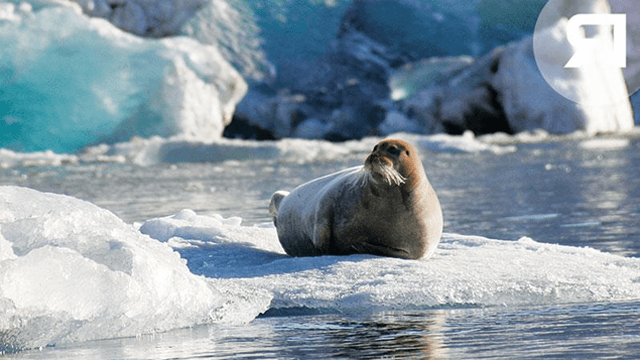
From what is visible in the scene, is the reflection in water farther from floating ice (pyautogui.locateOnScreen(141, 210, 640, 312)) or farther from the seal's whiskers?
the seal's whiskers

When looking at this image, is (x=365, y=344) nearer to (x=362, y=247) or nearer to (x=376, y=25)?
(x=362, y=247)

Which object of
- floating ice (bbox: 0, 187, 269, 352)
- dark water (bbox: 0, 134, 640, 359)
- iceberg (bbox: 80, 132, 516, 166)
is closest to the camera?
dark water (bbox: 0, 134, 640, 359)

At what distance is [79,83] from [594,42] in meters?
11.0

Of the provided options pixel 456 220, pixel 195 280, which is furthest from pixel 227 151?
pixel 195 280

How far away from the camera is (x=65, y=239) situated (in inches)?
150

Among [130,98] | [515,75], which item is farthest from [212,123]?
[515,75]

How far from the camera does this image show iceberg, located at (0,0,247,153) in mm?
18438

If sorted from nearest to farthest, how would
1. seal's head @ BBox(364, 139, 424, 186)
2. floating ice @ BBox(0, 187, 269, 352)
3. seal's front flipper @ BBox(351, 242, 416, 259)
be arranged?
floating ice @ BBox(0, 187, 269, 352) < seal's head @ BBox(364, 139, 424, 186) < seal's front flipper @ BBox(351, 242, 416, 259)

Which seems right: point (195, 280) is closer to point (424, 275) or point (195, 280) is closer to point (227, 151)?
point (424, 275)

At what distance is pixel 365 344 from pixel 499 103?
69.3ft

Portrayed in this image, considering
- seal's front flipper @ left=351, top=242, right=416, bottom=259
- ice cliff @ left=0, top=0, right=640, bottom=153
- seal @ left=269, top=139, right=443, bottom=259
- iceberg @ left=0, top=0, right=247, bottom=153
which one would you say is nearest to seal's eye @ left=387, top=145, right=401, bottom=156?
seal @ left=269, top=139, right=443, bottom=259

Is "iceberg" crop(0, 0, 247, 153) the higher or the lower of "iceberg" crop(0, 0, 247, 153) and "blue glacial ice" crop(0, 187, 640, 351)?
the lower

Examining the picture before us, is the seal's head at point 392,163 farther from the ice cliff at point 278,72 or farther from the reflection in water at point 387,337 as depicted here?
the ice cliff at point 278,72

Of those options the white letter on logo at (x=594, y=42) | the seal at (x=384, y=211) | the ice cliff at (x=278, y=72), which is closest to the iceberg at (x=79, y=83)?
the ice cliff at (x=278, y=72)
